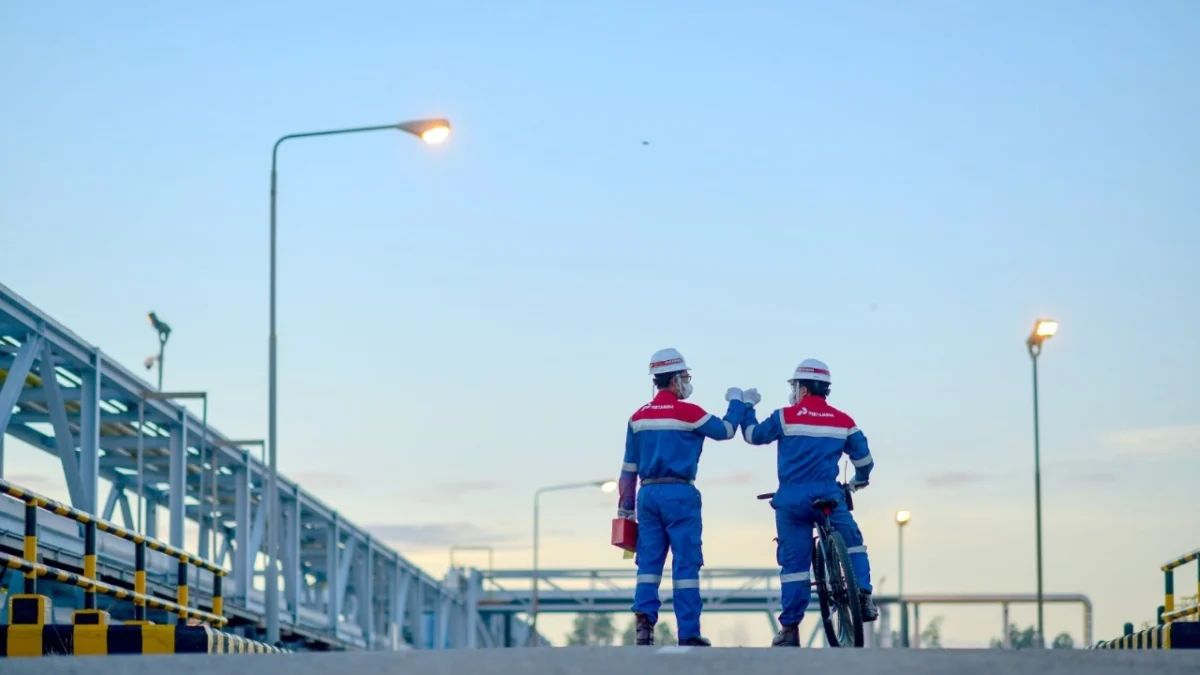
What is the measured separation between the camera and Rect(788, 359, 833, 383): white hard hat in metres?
15.1

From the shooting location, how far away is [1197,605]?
20.2 metres

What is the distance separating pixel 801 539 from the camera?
14688 millimetres

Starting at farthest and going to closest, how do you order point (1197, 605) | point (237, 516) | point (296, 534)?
1. point (296, 534)
2. point (237, 516)
3. point (1197, 605)

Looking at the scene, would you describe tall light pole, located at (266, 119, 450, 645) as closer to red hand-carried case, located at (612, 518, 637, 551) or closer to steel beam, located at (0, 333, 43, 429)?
steel beam, located at (0, 333, 43, 429)

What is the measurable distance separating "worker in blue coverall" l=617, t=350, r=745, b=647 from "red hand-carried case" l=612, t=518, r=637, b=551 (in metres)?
0.07

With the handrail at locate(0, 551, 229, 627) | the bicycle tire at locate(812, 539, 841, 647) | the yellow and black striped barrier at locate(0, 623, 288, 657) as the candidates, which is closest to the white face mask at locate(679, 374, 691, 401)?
the bicycle tire at locate(812, 539, 841, 647)

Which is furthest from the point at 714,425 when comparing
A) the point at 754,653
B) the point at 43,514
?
the point at 43,514

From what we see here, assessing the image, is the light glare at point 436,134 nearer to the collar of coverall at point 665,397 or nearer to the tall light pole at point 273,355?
the tall light pole at point 273,355

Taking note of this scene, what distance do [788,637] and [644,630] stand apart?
1071mm

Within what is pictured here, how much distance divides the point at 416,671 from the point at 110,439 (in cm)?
2444

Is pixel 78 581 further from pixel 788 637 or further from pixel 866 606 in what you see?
pixel 866 606

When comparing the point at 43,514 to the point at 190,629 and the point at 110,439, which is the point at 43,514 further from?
the point at 190,629

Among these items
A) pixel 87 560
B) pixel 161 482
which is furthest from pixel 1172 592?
pixel 161 482

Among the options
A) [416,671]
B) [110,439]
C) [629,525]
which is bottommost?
[416,671]
